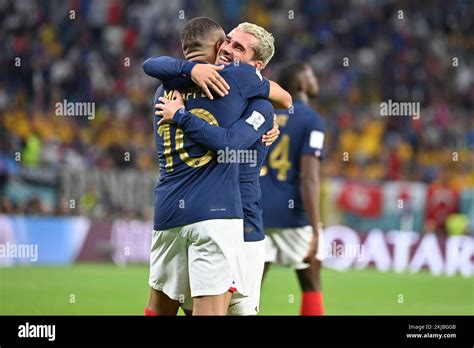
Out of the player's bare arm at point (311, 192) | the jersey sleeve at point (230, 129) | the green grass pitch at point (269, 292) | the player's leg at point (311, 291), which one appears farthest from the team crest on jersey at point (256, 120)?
the green grass pitch at point (269, 292)

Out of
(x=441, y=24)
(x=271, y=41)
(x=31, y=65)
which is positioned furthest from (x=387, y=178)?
(x=271, y=41)

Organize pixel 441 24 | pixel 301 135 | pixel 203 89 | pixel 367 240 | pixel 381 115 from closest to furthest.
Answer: pixel 203 89 → pixel 301 135 → pixel 367 240 → pixel 381 115 → pixel 441 24

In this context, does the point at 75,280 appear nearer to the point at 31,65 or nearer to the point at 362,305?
the point at 362,305

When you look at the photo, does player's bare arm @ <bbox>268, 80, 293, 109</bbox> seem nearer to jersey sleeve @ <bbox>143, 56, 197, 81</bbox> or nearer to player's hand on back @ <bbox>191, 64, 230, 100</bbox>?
player's hand on back @ <bbox>191, 64, 230, 100</bbox>

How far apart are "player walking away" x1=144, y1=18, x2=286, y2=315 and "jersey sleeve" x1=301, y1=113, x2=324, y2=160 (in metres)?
2.54

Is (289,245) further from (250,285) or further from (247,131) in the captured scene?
(247,131)

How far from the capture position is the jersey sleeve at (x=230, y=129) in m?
4.78

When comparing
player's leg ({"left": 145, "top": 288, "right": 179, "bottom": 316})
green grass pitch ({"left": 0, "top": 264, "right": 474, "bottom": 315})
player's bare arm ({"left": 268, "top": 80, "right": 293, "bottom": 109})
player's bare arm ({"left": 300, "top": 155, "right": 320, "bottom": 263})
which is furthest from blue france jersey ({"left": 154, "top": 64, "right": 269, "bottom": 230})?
green grass pitch ({"left": 0, "top": 264, "right": 474, "bottom": 315})

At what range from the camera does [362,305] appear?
1016cm

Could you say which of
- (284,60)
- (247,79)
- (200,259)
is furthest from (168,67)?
(284,60)

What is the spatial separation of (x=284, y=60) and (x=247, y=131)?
17.2 metres

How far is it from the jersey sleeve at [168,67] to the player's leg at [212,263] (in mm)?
776

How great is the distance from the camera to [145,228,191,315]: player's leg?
495cm

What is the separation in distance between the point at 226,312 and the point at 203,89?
115cm
